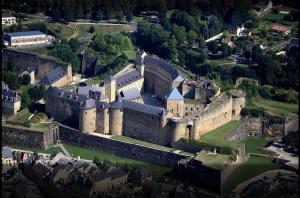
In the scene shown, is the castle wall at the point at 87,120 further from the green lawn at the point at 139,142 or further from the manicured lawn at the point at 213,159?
the manicured lawn at the point at 213,159

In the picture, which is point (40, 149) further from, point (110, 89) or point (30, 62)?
point (30, 62)

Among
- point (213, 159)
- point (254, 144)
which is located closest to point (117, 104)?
point (213, 159)

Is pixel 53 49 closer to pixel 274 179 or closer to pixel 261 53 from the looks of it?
pixel 261 53

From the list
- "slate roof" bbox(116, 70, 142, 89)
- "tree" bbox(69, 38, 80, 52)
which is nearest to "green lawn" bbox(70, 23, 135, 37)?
"tree" bbox(69, 38, 80, 52)

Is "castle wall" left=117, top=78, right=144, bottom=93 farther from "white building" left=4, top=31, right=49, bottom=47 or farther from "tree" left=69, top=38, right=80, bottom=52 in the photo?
"white building" left=4, top=31, right=49, bottom=47

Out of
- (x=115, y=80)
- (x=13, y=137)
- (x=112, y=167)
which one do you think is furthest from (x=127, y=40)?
(x=112, y=167)
